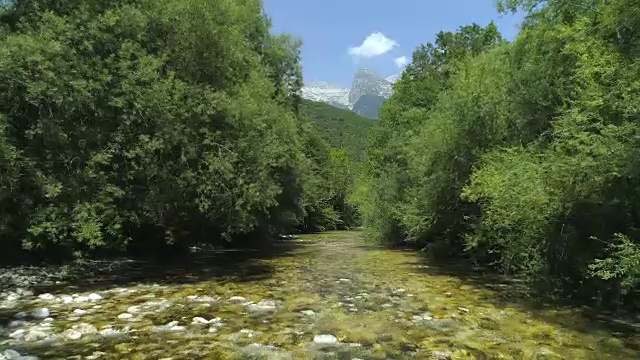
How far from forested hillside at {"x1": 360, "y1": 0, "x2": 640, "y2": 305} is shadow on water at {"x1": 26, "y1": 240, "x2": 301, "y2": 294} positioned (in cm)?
869

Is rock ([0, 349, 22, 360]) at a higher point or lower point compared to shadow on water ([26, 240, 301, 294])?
higher

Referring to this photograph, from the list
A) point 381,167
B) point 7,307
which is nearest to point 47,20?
point 7,307

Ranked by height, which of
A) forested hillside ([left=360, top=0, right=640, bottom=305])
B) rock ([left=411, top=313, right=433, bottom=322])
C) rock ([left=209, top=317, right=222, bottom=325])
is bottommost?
rock ([left=209, top=317, right=222, bottom=325])

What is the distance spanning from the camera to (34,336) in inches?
360

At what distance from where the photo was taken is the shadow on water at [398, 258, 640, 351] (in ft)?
33.1

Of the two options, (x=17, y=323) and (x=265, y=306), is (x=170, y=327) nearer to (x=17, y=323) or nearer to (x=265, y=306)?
(x=265, y=306)

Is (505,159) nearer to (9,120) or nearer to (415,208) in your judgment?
(415,208)

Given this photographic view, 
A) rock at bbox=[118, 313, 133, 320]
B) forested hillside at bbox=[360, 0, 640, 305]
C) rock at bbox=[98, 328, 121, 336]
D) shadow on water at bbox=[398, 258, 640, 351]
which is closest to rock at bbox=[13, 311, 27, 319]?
rock at bbox=[118, 313, 133, 320]

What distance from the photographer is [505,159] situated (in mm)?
16203

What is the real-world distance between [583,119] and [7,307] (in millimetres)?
13612

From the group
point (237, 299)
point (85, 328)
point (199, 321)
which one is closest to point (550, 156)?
point (237, 299)

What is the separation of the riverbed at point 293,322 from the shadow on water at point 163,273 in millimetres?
184

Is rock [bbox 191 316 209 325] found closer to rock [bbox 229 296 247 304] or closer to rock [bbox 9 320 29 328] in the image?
rock [bbox 229 296 247 304]

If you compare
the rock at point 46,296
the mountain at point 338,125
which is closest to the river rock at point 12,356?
the rock at point 46,296
